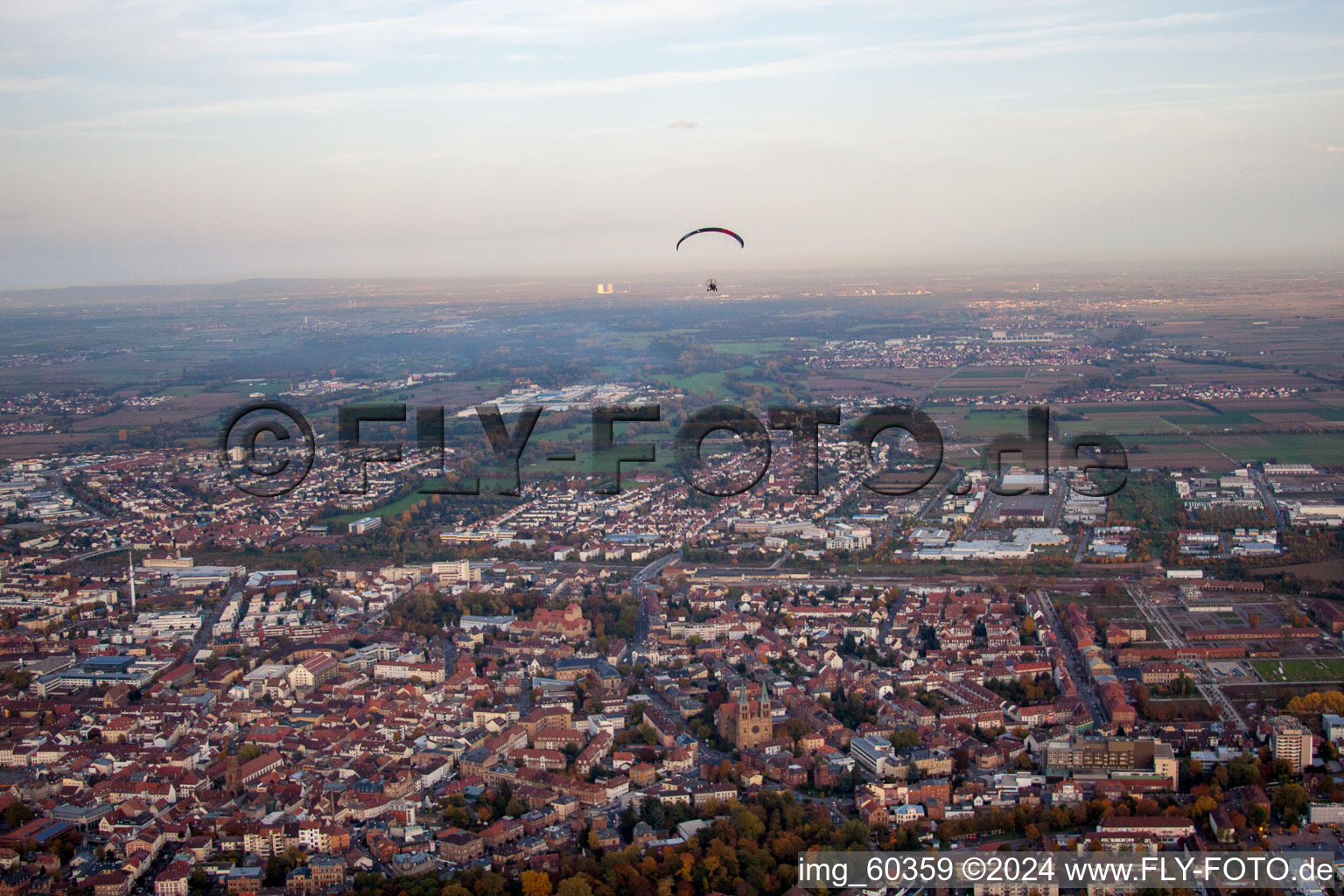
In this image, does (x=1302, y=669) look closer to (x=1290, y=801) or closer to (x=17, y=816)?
(x=1290, y=801)

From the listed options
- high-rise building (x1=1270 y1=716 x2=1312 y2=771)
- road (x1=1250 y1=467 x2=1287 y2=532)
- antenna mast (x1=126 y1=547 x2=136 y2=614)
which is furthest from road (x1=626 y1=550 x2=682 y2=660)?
road (x1=1250 y1=467 x2=1287 y2=532)

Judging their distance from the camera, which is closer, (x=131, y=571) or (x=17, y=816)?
(x=17, y=816)

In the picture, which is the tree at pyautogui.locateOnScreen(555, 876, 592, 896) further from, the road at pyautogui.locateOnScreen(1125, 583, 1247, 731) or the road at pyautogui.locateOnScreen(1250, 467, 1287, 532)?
the road at pyautogui.locateOnScreen(1250, 467, 1287, 532)

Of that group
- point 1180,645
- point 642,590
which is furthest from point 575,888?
point 642,590

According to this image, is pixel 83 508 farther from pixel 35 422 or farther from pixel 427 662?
pixel 427 662

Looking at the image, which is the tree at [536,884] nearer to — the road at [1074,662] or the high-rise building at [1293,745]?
the road at [1074,662]
